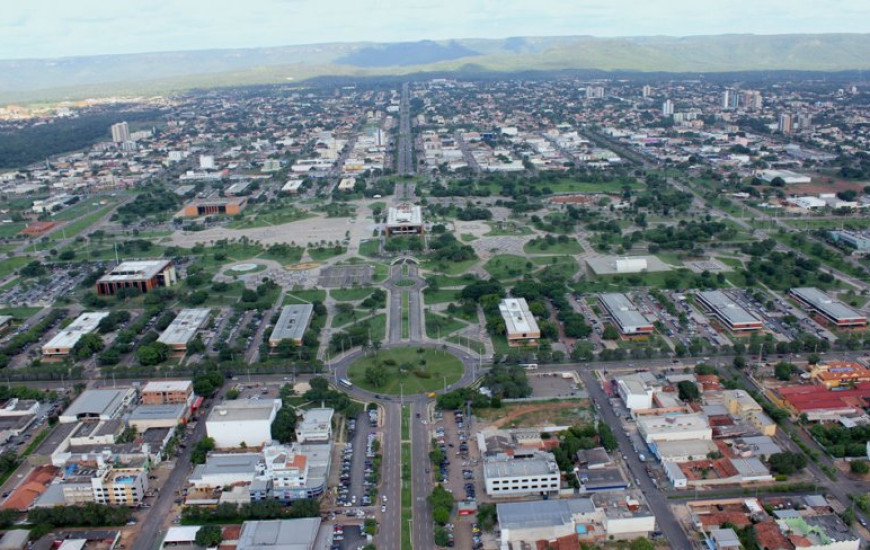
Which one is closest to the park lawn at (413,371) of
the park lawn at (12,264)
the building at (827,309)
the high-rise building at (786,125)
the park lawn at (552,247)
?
the park lawn at (552,247)

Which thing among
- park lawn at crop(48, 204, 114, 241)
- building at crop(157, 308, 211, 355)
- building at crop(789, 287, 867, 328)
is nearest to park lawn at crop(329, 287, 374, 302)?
building at crop(157, 308, 211, 355)

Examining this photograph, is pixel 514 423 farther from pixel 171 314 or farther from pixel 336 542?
pixel 171 314

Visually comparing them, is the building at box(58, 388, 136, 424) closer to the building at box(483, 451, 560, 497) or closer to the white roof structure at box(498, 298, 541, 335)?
the building at box(483, 451, 560, 497)

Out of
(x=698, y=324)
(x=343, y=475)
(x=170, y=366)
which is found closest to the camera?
(x=343, y=475)

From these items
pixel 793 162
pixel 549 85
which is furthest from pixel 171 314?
pixel 549 85

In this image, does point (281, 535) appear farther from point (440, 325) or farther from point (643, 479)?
point (440, 325)

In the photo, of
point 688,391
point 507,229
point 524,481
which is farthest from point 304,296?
point 688,391

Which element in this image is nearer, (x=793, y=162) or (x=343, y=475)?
(x=343, y=475)
